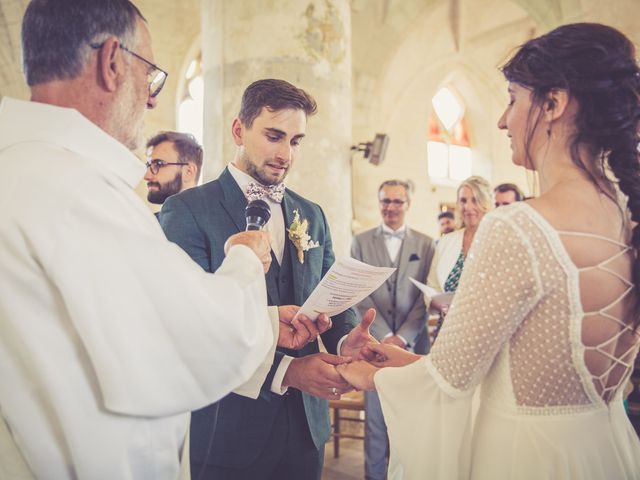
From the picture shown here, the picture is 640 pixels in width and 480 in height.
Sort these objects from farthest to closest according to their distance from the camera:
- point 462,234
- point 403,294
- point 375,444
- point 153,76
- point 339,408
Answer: point 339,408 → point 403,294 → point 462,234 → point 375,444 → point 153,76

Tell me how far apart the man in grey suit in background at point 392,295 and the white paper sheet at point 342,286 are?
2.54m

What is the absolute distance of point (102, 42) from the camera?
1.38 meters

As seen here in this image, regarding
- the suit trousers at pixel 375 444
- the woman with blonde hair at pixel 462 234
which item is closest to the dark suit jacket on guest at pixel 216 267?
the suit trousers at pixel 375 444

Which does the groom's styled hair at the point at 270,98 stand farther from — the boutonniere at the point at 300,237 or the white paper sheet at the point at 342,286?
the white paper sheet at the point at 342,286

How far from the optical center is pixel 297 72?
5.46 meters

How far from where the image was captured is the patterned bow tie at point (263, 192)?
2311mm

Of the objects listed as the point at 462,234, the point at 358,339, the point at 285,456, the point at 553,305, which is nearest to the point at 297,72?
the point at 462,234

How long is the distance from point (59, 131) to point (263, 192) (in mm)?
1133

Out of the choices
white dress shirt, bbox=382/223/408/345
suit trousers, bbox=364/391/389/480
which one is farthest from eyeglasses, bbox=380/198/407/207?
suit trousers, bbox=364/391/389/480

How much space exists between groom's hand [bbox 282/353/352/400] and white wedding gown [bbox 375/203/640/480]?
19.0 inches

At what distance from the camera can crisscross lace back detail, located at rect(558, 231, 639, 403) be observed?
1396 mm

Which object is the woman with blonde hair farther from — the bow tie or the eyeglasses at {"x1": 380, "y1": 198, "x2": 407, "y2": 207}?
the eyeglasses at {"x1": 380, "y1": 198, "x2": 407, "y2": 207}

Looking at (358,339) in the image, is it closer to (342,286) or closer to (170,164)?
(342,286)

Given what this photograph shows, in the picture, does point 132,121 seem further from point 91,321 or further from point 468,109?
point 468,109
